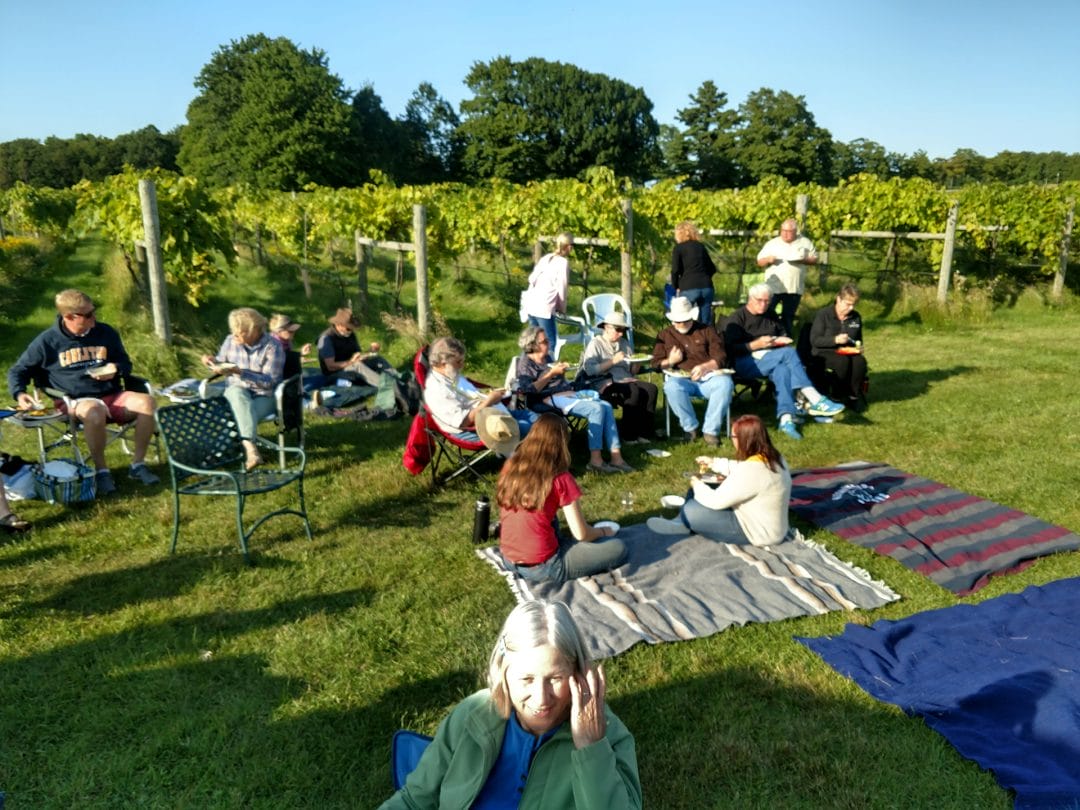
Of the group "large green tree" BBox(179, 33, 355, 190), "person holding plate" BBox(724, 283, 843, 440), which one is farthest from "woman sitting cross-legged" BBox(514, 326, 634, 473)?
"large green tree" BBox(179, 33, 355, 190)

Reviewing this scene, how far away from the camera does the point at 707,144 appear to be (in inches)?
1962

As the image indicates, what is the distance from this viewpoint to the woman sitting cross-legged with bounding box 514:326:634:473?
574cm

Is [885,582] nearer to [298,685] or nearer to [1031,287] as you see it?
[298,685]

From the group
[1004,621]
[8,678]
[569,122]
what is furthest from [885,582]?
[569,122]

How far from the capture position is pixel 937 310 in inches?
484

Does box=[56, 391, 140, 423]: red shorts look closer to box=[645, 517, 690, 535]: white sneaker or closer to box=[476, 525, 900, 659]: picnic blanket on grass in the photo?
box=[476, 525, 900, 659]: picnic blanket on grass

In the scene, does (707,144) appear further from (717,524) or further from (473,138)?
(717,524)

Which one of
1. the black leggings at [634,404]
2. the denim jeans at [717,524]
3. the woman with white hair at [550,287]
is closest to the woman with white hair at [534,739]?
the denim jeans at [717,524]

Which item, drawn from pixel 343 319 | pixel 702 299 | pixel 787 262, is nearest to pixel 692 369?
pixel 702 299

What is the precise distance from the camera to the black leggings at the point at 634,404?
6348mm

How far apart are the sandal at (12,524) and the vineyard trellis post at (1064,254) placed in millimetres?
15020

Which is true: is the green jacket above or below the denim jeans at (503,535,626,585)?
above

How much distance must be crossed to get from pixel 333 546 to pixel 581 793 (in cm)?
297

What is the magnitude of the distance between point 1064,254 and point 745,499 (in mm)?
12407
